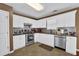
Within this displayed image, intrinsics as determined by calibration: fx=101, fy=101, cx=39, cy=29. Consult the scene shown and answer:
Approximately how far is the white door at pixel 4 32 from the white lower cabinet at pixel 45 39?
209 cm

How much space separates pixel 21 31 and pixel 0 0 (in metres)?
3.87

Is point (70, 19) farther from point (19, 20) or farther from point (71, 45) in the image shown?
point (19, 20)

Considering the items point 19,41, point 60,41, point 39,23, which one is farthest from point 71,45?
point 39,23

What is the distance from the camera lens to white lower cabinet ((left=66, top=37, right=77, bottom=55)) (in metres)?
3.29

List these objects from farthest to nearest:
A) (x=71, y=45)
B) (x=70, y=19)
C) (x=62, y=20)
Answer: (x=62, y=20), (x=70, y=19), (x=71, y=45)

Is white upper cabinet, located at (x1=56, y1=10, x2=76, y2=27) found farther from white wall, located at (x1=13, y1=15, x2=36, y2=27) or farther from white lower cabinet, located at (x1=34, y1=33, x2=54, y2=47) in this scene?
white wall, located at (x1=13, y1=15, x2=36, y2=27)

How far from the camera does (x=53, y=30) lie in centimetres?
515

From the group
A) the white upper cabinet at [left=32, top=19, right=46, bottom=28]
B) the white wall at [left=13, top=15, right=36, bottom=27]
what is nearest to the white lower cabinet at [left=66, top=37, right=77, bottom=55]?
the white wall at [left=13, top=15, right=36, bottom=27]

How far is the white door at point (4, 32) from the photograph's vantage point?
10.5ft

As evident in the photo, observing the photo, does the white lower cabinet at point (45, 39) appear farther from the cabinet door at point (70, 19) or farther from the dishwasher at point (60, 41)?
the cabinet door at point (70, 19)

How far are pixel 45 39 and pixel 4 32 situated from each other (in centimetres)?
243

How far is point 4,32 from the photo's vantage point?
325 centimetres

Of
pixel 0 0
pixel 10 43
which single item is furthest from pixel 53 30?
pixel 0 0

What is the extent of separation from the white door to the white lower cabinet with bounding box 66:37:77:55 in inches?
80.4
